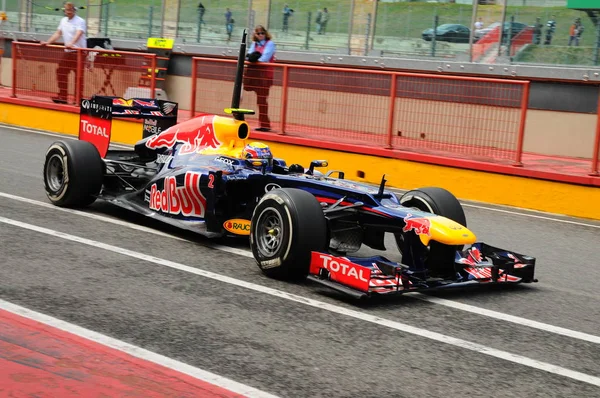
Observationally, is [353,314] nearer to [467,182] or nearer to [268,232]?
[268,232]

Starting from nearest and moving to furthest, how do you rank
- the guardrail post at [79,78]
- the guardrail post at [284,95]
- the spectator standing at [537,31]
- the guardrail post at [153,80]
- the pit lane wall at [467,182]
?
1. the pit lane wall at [467,182]
2. the guardrail post at [284,95]
3. the guardrail post at [153,80]
4. the spectator standing at [537,31]
5. the guardrail post at [79,78]

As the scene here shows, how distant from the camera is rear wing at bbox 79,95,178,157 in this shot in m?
9.52

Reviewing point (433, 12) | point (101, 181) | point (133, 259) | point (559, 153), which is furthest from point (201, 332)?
point (433, 12)

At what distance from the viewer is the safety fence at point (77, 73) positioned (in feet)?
53.9

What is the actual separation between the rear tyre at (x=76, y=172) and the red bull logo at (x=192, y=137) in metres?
0.68

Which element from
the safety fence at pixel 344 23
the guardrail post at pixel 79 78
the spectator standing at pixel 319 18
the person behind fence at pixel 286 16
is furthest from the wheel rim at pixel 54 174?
the person behind fence at pixel 286 16

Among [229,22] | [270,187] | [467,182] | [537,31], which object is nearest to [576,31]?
[537,31]

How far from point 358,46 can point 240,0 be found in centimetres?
363

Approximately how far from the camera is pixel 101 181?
8.98 meters

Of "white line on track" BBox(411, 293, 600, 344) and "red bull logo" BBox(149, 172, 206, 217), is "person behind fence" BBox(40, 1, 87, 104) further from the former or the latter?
"white line on track" BBox(411, 293, 600, 344)

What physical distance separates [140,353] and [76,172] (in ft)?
13.9

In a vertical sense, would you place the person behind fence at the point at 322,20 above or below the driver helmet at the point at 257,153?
above

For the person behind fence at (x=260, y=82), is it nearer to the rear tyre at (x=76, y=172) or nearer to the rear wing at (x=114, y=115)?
the rear wing at (x=114, y=115)

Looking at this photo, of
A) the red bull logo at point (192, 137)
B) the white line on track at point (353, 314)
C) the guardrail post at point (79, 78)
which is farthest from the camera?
the guardrail post at point (79, 78)
